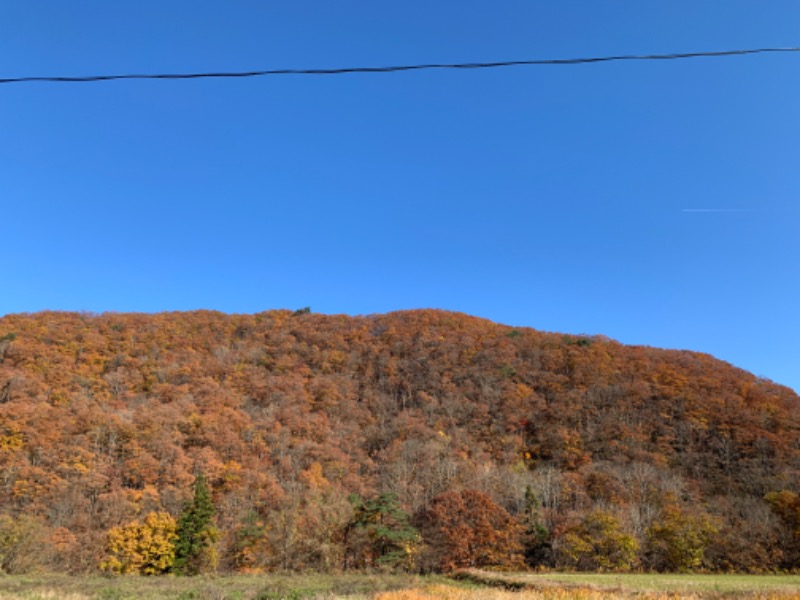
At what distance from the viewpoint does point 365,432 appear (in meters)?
80.5

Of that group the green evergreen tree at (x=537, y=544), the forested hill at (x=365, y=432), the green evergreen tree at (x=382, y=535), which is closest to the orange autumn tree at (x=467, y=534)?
the green evergreen tree at (x=537, y=544)

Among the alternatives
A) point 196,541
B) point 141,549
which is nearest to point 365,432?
point 196,541

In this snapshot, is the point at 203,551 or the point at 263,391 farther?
Result: the point at 263,391

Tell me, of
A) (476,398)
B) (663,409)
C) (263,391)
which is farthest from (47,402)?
(663,409)

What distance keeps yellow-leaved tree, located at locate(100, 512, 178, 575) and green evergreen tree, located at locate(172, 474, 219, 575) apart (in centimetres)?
75

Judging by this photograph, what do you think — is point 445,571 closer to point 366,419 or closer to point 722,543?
point 722,543

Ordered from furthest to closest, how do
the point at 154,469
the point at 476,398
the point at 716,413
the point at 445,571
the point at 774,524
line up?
the point at 476,398 → the point at 716,413 → the point at 154,469 → the point at 774,524 → the point at 445,571

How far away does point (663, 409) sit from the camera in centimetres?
7981

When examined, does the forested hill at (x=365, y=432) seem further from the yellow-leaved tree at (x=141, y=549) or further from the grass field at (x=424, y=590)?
the grass field at (x=424, y=590)

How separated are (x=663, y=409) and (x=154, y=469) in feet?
249

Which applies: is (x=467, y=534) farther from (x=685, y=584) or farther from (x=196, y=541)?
(x=196, y=541)

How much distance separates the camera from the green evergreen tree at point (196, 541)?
38281 millimetres

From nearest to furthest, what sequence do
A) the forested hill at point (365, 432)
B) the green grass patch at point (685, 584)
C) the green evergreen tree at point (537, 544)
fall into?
the green grass patch at point (685, 584) → the green evergreen tree at point (537, 544) → the forested hill at point (365, 432)

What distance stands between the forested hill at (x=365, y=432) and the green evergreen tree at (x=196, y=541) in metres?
4.09
